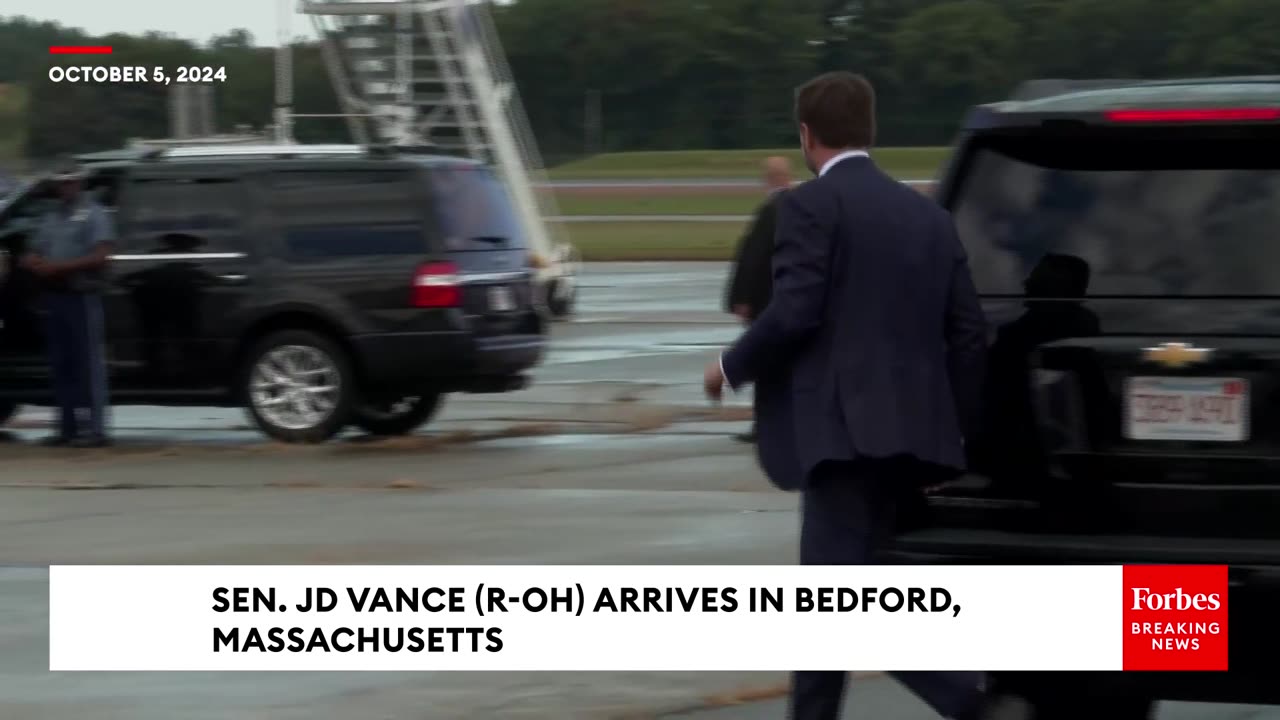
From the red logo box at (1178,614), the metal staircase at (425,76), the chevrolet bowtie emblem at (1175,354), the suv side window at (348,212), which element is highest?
the metal staircase at (425,76)

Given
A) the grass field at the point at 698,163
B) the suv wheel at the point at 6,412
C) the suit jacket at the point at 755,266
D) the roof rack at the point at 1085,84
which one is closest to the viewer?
the roof rack at the point at 1085,84

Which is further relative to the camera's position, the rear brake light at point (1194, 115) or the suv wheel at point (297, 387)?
the suv wheel at point (297, 387)

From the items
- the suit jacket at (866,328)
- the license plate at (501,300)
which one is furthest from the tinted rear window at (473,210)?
the suit jacket at (866,328)

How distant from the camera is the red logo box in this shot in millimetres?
5418

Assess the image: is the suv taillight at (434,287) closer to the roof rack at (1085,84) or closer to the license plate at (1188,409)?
the roof rack at (1085,84)

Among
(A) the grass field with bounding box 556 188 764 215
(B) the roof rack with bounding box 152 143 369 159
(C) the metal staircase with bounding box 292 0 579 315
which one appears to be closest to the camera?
(B) the roof rack with bounding box 152 143 369 159

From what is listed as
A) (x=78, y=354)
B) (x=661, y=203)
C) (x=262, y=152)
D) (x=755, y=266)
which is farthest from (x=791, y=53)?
(x=755, y=266)

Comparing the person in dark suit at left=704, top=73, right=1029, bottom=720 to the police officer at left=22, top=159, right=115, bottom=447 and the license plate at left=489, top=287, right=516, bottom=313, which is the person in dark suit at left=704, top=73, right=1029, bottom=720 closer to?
the license plate at left=489, top=287, right=516, bottom=313

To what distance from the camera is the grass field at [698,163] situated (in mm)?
94562

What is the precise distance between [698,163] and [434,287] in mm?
86788

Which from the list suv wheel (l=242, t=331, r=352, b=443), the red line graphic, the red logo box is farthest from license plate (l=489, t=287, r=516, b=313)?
the red line graphic

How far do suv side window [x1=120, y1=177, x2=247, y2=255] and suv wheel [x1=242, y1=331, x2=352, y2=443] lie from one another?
686 millimetres

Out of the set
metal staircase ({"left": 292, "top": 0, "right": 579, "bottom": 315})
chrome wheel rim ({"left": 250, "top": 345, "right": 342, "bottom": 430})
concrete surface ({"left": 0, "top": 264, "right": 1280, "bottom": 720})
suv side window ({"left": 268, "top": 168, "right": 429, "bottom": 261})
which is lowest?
concrete surface ({"left": 0, "top": 264, "right": 1280, "bottom": 720})

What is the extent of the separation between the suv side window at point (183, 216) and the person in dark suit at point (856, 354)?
9204mm
